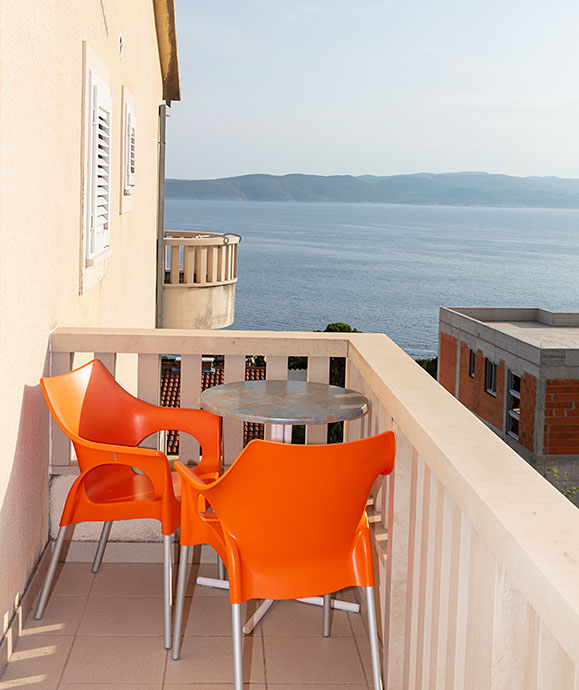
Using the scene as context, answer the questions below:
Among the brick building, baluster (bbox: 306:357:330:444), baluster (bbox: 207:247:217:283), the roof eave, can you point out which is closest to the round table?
baluster (bbox: 306:357:330:444)

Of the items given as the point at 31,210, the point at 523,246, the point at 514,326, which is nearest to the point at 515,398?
the point at 514,326

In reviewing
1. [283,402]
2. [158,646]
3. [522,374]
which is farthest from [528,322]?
[158,646]

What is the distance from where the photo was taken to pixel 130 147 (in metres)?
7.50

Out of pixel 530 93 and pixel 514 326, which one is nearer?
pixel 514 326

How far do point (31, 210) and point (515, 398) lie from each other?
38561 millimetres

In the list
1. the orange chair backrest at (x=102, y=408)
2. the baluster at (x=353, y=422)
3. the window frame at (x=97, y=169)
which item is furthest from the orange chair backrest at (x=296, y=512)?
the window frame at (x=97, y=169)

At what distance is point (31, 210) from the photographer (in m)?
2.99

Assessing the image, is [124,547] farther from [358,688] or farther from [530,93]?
[530,93]

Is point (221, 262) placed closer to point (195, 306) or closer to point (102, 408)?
point (195, 306)

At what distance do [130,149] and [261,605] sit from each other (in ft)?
17.4

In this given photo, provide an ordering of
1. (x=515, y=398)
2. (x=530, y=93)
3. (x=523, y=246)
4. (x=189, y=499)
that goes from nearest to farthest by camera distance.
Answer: (x=189, y=499) < (x=515, y=398) < (x=530, y=93) < (x=523, y=246)

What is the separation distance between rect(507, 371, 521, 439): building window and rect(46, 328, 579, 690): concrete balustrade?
119 ft

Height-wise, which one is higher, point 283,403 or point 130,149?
point 130,149

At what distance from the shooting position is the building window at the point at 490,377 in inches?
1602
